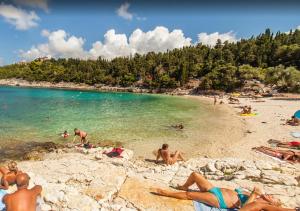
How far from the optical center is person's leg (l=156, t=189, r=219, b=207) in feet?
20.2

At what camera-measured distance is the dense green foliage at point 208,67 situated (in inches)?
2633

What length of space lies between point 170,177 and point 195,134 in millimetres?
11404

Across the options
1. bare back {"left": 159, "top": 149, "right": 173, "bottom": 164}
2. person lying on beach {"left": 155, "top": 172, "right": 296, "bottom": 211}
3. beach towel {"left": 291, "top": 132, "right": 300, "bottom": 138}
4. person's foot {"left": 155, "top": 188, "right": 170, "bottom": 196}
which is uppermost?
person lying on beach {"left": 155, "top": 172, "right": 296, "bottom": 211}

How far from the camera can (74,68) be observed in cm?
12625

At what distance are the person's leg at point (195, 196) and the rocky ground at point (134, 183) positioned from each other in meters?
0.13

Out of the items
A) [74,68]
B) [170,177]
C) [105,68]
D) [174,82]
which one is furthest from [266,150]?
[74,68]

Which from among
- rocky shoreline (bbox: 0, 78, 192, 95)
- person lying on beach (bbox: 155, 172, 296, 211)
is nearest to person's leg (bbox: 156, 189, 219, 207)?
person lying on beach (bbox: 155, 172, 296, 211)

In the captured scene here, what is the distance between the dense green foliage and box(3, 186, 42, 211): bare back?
174 feet

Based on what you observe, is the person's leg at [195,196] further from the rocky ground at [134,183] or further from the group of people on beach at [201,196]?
the rocky ground at [134,183]

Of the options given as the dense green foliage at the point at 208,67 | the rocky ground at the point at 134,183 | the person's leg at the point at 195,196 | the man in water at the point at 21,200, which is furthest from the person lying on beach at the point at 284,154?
the dense green foliage at the point at 208,67

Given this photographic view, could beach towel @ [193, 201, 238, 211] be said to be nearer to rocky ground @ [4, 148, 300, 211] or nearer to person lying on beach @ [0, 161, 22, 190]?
rocky ground @ [4, 148, 300, 211]

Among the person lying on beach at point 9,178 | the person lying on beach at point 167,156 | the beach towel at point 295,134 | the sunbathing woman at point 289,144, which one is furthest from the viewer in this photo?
the beach towel at point 295,134

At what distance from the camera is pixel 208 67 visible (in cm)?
8275

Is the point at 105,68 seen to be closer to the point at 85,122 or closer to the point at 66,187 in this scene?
the point at 85,122
